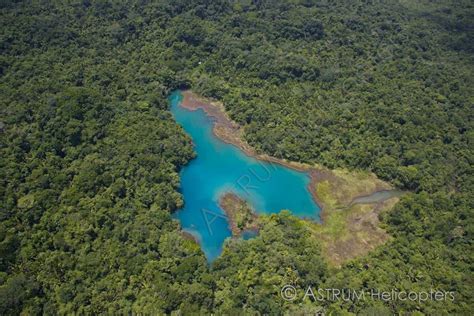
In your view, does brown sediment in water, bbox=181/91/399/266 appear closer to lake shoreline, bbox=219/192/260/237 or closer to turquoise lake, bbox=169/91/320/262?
lake shoreline, bbox=219/192/260/237

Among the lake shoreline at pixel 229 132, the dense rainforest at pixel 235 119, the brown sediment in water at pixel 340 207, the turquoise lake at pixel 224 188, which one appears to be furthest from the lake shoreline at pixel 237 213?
the lake shoreline at pixel 229 132

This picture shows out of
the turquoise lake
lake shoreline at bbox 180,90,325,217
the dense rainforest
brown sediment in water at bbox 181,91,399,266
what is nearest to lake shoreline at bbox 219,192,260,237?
brown sediment in water at bbox 181,91,399,266

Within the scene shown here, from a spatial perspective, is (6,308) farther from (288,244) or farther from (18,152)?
(288,244)

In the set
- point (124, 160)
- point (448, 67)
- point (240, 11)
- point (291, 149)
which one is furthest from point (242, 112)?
point (448, 67)

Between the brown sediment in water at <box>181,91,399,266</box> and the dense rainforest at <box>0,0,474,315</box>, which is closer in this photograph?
the dense rainforest at <box>0,0,474,315</box>

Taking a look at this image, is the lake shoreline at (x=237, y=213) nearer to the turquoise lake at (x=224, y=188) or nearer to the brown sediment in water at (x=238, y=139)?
the turquoise lake at (x=224, y=188)

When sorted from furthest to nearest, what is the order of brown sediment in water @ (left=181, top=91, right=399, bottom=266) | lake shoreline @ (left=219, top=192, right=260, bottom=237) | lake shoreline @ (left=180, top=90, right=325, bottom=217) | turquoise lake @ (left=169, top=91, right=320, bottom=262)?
lake shoreline @ (left=180, top=90, right=325, bottom=217)
turquoise lake @ (left=169, top=91, right=320, bottom=262)
lake shoreline @ (left=219, top=192, right=260, bottom=237)
brown sediment in water @ (left=181, top=91, right=399, bottom=266)
